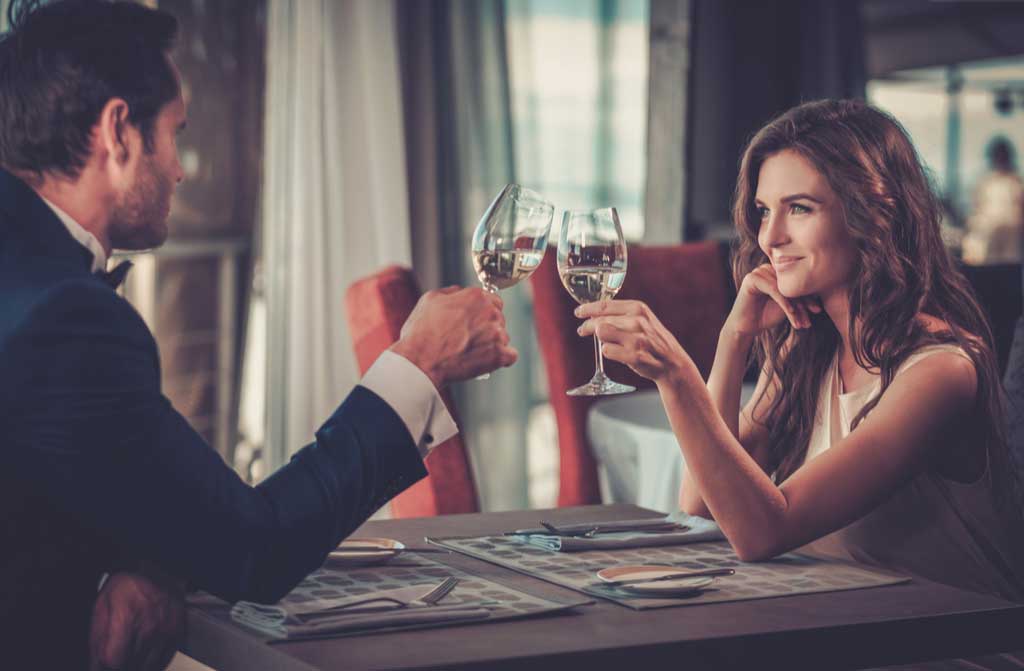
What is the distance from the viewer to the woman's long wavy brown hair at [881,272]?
166 cm

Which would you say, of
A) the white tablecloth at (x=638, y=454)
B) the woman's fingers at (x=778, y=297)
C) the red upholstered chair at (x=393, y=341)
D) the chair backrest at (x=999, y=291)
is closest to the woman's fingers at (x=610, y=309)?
the woman's fingers at (x=778, y=297)

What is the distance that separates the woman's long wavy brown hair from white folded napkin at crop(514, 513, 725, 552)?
32 centimetres

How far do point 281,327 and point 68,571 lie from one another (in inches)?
112

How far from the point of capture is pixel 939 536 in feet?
5.26

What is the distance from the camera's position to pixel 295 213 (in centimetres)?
387

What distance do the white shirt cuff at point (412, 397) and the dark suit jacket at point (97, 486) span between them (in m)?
0.09

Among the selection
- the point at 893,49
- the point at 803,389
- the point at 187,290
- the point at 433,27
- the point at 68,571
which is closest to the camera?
the point at 68,571

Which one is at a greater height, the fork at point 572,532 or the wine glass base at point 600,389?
the wine glass base at point 600,389

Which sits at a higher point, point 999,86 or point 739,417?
point 999,86

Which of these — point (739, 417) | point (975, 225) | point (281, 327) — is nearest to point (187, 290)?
point (281, 327)

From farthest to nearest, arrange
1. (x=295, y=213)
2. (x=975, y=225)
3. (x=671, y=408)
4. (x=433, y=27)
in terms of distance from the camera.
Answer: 1. (x=975, y=225)
2. (x=433, y=27)
3. (x=295, y=213)
4. (x=671, y=408)

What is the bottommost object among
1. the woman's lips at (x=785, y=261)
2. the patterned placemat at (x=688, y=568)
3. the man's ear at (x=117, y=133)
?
the patterned placemat at (x=688, y=568)

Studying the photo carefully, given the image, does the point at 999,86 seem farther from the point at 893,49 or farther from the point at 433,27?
the point at 433,27

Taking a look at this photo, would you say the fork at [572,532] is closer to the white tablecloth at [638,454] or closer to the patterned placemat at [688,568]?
the patterned placemat at [688,568]
